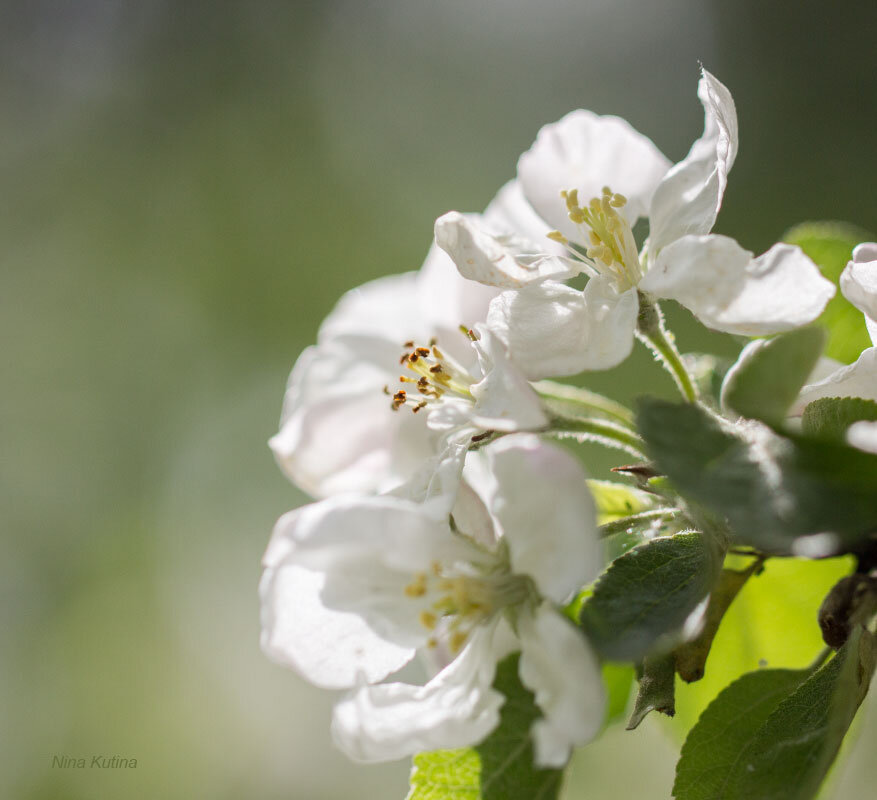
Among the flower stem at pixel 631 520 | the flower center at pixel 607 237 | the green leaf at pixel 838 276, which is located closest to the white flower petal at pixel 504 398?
the flower stem at pixel 631 520

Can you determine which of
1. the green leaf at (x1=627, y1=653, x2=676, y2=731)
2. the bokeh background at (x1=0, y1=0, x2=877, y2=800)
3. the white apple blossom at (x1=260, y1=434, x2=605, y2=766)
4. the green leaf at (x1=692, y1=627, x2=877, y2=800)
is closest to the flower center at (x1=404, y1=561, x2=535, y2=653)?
the white apple blossom at (x1=260, y1=434, x2=605, y2=766)

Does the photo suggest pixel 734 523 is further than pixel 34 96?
No

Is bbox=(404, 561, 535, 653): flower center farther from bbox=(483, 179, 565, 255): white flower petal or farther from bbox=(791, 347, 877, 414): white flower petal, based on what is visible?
bbox=(483, 179, 565, 255): white flower petal

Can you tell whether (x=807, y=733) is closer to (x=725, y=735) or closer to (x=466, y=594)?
(x=725, y=735)

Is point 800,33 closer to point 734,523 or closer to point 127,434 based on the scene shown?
point 127,434

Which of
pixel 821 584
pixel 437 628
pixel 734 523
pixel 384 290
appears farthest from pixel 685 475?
pixel 384 290

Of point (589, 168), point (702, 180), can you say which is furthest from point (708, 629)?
point (589, 168)
